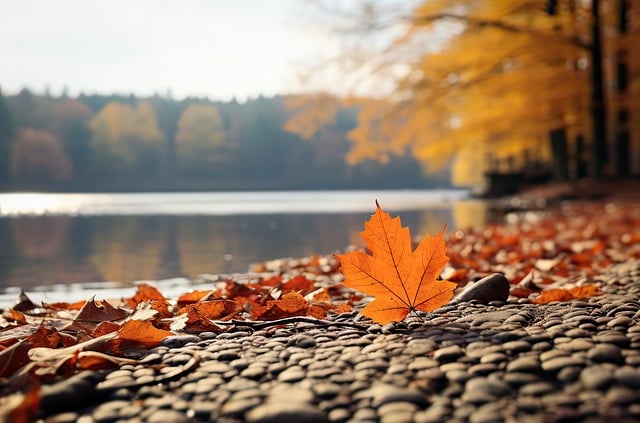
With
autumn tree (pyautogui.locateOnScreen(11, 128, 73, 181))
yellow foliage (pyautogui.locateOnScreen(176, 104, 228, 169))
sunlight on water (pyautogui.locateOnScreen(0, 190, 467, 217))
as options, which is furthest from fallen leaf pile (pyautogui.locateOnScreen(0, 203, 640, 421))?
yellow foliage (pyautogui.locateOnScreen(176, 104, 228, 169))

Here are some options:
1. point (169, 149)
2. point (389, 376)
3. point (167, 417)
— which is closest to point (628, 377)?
point (389, 376)

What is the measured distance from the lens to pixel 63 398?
1.41 m

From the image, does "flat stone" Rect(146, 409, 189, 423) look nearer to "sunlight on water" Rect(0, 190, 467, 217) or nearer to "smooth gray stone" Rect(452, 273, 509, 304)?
"smooth gray stone" Rect(452, 273, 509, 304)

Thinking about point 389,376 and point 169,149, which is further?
point 169,149

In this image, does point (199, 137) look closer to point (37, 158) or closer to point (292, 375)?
point (37, 158)

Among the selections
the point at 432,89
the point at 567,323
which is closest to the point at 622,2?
the point at 432,89

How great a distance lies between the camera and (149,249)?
7676mm

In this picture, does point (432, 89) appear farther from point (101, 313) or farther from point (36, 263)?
point (101, 313)

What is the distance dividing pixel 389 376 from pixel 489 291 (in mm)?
1042

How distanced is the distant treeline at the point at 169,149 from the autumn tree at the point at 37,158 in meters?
0.10

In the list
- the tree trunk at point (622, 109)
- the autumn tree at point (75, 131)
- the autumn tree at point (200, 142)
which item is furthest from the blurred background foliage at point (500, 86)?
the autumn tree at point (75, 131)

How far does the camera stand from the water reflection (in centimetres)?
557

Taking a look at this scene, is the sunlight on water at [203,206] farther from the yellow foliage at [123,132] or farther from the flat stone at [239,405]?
the yellow foliage at [123,132]

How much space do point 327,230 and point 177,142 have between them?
2505 inches
